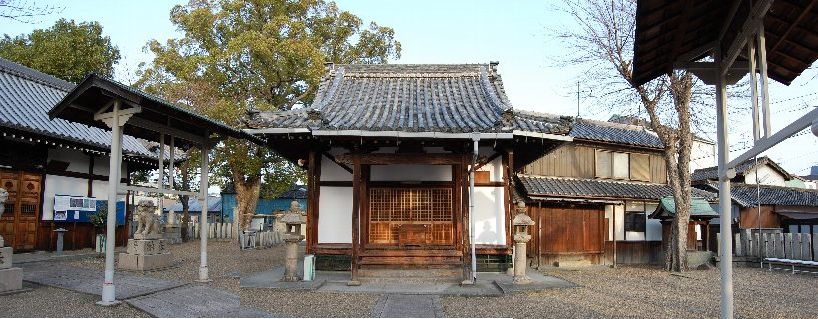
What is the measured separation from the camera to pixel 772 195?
26359 millimetres

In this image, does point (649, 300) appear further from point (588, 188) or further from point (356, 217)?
point (588, 188)

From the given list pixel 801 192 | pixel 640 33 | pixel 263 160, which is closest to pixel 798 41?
pixel 640 33

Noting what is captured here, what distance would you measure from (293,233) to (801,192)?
87.6 feet

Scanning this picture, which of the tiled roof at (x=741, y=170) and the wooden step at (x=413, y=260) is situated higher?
the tiled roof at (x=741, y=170)

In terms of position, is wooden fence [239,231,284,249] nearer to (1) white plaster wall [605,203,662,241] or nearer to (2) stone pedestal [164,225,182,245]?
(2) stone pedestal [164,225,182,245]

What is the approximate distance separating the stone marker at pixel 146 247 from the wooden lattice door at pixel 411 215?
5.78 meters

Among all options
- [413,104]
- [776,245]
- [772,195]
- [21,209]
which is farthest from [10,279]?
[772,195]

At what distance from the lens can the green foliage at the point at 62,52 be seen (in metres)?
26.1

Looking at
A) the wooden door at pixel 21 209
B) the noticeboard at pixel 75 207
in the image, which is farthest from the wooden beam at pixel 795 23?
the noticeboard at pixel 75 207

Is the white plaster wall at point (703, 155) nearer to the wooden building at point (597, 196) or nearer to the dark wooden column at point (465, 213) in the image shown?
the wooden building at point (597, 196)

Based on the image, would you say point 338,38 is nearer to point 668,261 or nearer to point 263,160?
point 263,160

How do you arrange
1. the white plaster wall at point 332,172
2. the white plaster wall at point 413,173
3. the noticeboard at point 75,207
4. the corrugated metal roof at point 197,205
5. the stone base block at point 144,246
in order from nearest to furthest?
the white plaster wall at point 413,173, the white plaster wall at point 332,172, the stone base block at point 144,246, the noticeboard at point 75,207, the corrugated metal roof at point 197,205

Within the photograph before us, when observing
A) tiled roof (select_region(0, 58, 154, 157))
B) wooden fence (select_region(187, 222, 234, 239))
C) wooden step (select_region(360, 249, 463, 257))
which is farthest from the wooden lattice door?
wooden fence (select_region(187, 222, 234, 239))

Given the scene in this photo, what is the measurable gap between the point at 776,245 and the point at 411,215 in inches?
541
